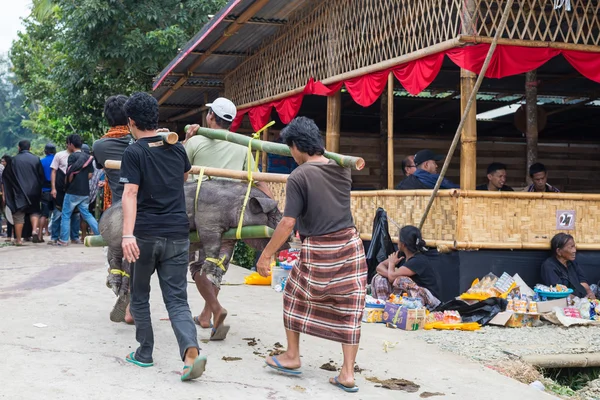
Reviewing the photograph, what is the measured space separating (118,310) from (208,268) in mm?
1179

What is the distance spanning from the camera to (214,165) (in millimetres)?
5578

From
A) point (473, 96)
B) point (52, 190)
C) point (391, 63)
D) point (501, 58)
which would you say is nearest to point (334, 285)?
point (473, 96)

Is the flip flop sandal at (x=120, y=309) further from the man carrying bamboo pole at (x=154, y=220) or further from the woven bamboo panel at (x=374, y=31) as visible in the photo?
the woven bamboo panel at (x=374, y=31)

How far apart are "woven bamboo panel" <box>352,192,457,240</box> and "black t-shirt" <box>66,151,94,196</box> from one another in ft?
15.7

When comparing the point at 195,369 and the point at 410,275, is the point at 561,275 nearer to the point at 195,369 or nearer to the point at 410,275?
the point at 410,275

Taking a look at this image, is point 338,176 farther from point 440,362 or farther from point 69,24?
point 69,24

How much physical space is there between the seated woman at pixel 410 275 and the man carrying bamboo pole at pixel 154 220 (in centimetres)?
307

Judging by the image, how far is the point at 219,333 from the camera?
18.1 ft

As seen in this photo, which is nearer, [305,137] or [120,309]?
[305,137]

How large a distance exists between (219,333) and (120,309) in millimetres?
963

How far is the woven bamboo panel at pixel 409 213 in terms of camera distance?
24.7ft

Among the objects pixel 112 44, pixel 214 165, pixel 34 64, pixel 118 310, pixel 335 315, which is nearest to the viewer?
pixel 335 315

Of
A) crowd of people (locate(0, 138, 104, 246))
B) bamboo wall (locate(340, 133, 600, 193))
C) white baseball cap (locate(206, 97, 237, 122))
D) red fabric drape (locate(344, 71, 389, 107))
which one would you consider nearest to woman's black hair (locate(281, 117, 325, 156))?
white baseball cap (locate(206, 97, 237, 122))

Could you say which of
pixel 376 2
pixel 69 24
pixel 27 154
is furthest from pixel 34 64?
pixel 376 2
